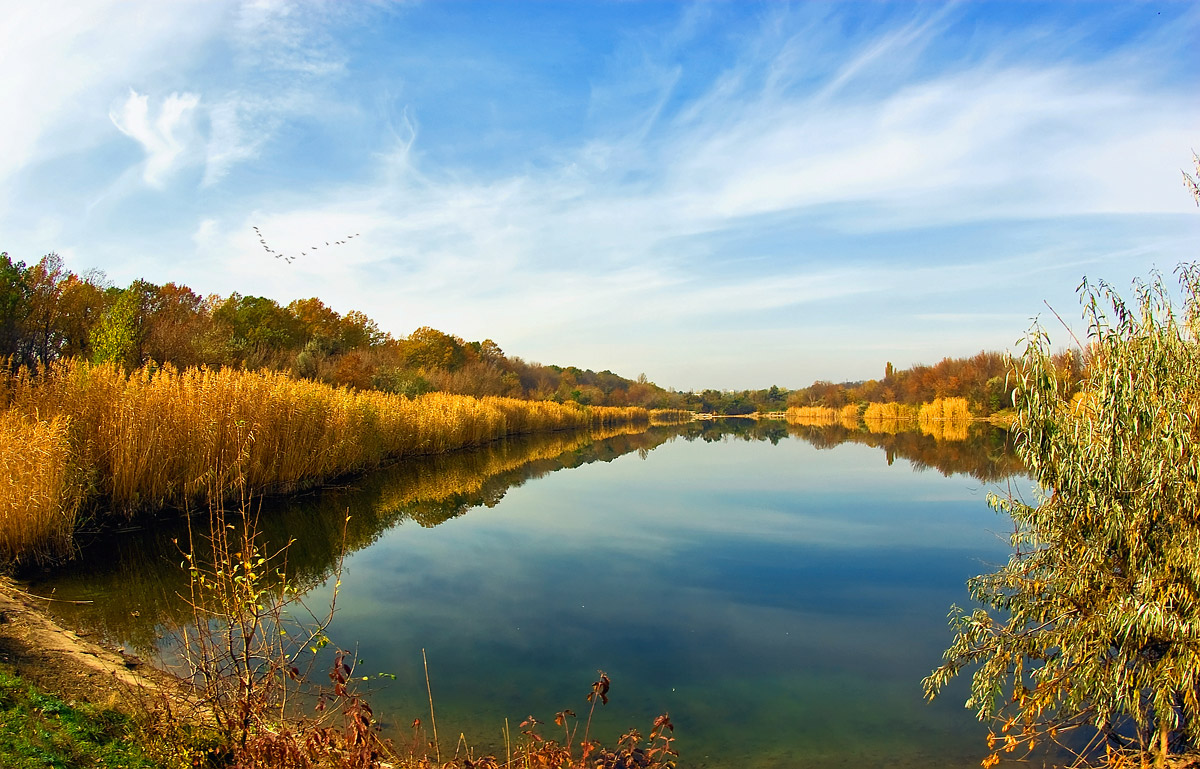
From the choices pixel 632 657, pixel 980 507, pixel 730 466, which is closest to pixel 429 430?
pixel 730 466

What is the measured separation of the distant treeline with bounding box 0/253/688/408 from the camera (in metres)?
17.9

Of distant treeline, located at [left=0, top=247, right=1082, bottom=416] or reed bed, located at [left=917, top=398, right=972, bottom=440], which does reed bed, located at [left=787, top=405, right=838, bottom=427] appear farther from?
reed bed, located at [left=917, top=398, right=972, bottom=440]

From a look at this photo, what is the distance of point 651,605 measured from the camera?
6.58 meters

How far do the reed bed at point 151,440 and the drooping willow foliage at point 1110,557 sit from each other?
211 inches

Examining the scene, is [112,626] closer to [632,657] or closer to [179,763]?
[179,763]

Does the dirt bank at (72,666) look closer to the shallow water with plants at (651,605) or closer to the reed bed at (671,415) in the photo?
the shallow water with plants at (651,605)

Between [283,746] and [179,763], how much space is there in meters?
0.49

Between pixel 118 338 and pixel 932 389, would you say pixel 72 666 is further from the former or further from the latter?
pixel 932 389

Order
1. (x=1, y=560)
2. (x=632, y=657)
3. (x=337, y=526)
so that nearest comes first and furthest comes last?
(x=632, y=657) → (x=1, y=560) → (x=337, y=526)

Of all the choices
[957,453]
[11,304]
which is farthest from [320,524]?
[957,453]

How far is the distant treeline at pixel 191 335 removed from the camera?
1788 cm

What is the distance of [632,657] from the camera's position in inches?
205

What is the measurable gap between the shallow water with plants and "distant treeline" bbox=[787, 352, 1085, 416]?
18.0 meters

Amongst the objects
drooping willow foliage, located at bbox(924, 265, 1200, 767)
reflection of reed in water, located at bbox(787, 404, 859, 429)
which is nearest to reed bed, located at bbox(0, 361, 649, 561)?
drooping willow foliage, located at bbox(924, 265, 1200, 767)
